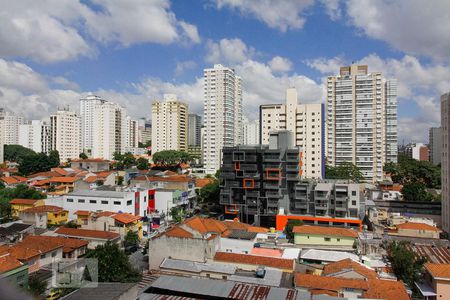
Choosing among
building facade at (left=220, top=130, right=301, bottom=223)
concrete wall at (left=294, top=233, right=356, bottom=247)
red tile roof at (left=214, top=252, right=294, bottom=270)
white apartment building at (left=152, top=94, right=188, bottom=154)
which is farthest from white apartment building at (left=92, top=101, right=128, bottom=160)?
red tile roof at (left=214, top=252, right=294, bottom=270)

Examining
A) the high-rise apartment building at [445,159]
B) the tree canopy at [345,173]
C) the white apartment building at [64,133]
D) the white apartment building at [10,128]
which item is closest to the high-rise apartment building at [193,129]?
the white apartment building at [64,133]

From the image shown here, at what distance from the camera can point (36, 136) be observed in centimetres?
8044

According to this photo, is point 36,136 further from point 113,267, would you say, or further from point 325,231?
point 325,231

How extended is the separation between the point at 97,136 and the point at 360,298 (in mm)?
71017

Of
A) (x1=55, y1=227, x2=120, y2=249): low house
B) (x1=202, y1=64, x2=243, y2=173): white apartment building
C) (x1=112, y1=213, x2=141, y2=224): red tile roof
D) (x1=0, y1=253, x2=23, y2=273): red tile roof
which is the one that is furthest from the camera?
(x1=202, y1=64, x2=243, y2=173): white apartment building

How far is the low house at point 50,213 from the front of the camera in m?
24.0

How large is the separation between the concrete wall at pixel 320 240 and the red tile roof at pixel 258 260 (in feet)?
18.6

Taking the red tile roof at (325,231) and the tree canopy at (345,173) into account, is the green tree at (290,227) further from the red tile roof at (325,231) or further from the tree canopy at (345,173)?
the tree canopy at (345,173)

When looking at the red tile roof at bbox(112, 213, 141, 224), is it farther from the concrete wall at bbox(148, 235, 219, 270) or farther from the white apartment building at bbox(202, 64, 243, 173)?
the white apartment building at bbox(202, 64, 243, 173)

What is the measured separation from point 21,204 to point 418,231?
30.7 metres

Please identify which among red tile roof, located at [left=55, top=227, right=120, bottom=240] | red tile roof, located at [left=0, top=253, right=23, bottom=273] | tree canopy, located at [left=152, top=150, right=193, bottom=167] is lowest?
red tile roof, located at [left=55, top=227, right=120, bottom=240]

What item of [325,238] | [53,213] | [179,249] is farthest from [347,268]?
[53,213]

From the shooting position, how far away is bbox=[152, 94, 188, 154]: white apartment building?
7231 cm

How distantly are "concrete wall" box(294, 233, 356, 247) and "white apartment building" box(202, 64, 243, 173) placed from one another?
35751 millimetres
